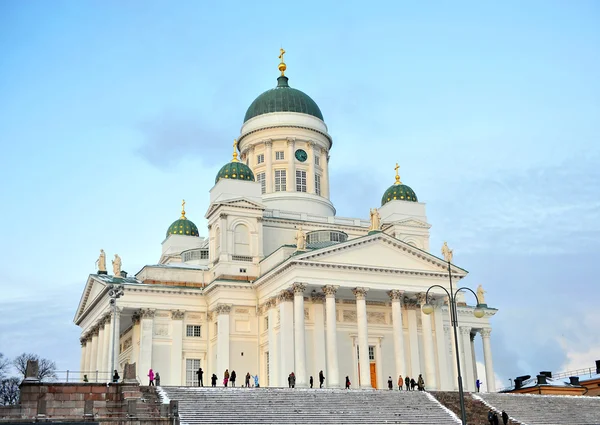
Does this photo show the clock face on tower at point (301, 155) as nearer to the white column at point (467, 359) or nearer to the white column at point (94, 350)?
the white column at point (467, 359)

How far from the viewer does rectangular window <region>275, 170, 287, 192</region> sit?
206ft

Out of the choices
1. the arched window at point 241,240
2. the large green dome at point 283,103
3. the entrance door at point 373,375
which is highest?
the large green dome at point 283,103

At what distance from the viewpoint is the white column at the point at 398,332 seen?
48.7 metres

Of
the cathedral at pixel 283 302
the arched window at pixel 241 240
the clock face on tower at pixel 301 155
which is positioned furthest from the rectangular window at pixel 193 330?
the clock face on tower at pixel 301 155

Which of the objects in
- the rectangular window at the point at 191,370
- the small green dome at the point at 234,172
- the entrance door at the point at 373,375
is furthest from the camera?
the small green dome at the point at 234,172

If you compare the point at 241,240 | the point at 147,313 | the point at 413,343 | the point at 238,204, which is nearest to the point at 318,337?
the point at 413,343

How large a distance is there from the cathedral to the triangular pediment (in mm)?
71

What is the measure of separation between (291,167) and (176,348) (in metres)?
17.8

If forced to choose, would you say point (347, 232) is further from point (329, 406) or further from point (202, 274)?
point (329, 406)

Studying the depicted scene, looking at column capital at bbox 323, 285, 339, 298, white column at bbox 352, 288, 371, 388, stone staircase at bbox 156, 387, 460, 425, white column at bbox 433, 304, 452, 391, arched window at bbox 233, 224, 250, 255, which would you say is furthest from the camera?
arched window at bbox 233, 224, 250, 255

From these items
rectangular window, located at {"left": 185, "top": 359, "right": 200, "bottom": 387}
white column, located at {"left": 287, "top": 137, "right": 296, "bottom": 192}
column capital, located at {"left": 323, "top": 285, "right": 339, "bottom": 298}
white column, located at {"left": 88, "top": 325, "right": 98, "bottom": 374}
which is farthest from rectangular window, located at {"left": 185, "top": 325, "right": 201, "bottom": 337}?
white column, located at {"left": 287, "top": 137, "right": 296, "bottom": 192}

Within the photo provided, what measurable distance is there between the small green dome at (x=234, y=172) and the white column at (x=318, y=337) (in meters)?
11.4

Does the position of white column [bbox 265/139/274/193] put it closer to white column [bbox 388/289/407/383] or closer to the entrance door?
white column [bbox 388/289/407/383]

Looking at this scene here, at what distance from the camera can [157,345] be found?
52.6m
